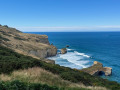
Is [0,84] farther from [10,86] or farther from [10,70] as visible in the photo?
[10,70]

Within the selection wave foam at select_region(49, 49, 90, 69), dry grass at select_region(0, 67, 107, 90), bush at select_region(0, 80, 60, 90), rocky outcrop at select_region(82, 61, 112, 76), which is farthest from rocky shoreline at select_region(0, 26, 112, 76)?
bush at select_region(0, 80, 60, 90)

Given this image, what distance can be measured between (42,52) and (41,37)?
30069 mm

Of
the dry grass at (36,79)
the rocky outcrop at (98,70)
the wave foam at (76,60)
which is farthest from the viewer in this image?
the wave foam at (76,60)

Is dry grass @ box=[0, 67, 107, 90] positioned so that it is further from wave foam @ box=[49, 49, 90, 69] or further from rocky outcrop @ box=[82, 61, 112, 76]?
wave foam @ box=[49, 49, 90, 69]

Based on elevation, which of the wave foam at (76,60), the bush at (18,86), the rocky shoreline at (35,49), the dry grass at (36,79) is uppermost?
the bush at (18,86)

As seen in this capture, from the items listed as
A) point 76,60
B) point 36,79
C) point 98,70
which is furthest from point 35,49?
point 36,79

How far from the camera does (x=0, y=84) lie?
612cm

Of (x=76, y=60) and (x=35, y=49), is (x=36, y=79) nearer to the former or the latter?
(x=35, y=49)

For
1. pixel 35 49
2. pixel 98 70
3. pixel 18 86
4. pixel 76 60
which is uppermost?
pixel 18 86

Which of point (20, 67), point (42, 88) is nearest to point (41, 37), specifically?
point (20, 67)

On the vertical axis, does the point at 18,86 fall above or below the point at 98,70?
above

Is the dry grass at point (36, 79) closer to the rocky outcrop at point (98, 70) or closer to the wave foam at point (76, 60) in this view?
the rocky outcrop at point (98, 70)

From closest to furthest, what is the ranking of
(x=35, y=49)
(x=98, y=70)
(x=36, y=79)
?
(x=36, y=79) < (x=98, y=70) < (x=35, y=49)

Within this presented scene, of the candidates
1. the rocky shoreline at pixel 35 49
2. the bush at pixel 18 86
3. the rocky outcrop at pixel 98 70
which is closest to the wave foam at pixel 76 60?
the rocky shoreline at pixel 35 49
